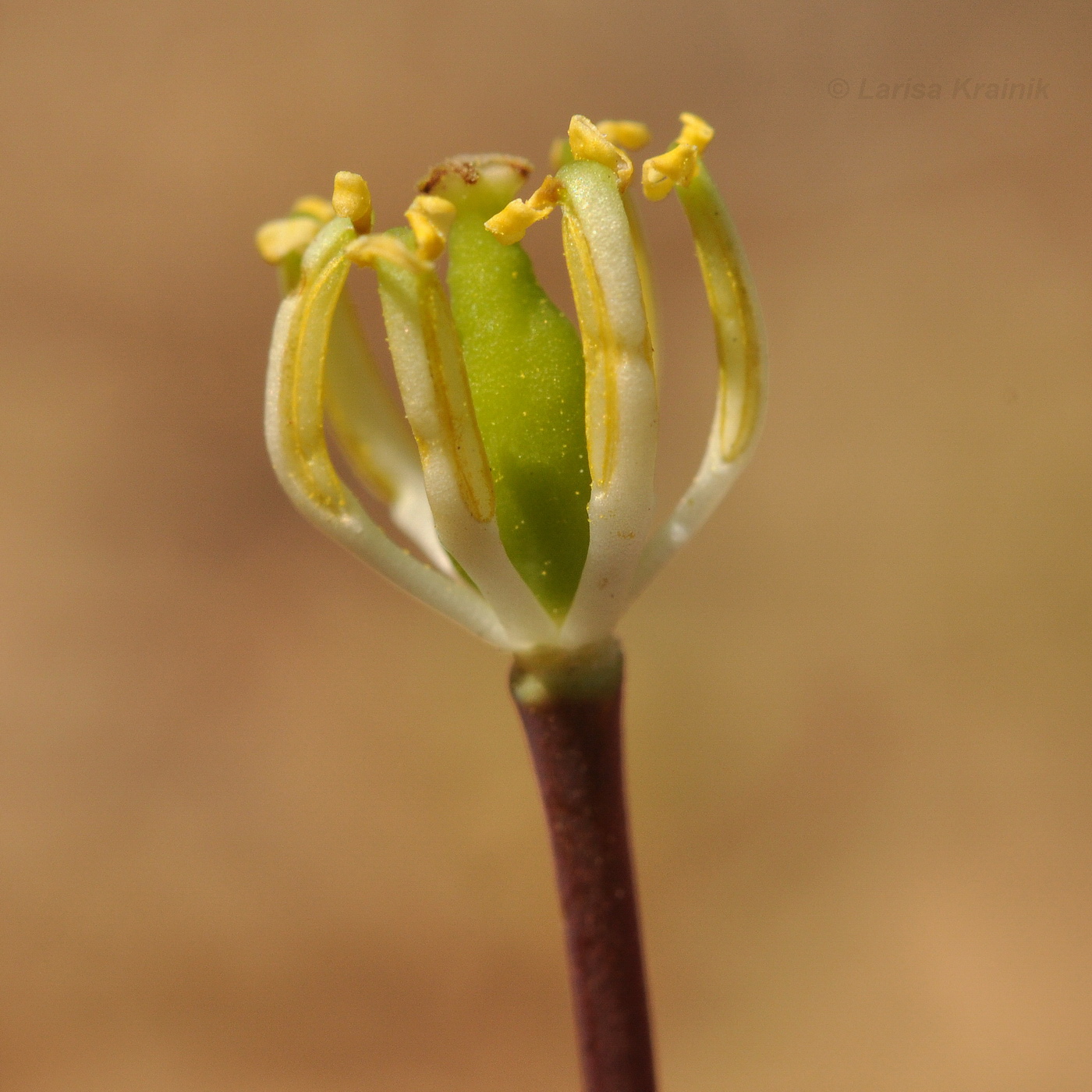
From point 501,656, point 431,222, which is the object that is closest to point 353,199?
point 431,222

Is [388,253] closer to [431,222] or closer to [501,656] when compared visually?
[431,222]

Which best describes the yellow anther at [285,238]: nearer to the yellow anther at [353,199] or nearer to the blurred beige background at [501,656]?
the yellow anther at [353,199]

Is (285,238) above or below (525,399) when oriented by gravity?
above

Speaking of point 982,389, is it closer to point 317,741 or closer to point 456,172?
point 317,741

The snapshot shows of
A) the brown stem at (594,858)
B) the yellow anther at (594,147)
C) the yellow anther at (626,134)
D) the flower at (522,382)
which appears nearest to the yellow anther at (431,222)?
the flower at (522,382)

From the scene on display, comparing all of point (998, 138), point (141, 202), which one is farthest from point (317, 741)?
point (998, 138)
